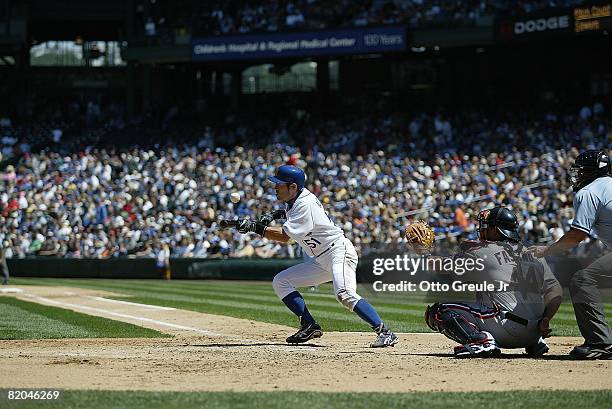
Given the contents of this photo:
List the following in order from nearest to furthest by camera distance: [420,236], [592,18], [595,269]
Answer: [595,269] < [420,236] < [592,18]

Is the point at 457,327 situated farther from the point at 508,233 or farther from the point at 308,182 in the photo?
the point at 308,182

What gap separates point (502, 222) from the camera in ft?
26.1

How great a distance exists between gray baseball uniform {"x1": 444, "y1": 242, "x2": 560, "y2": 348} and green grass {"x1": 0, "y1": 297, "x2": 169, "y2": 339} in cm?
413

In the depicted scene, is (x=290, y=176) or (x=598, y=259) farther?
(x=290, y=176)

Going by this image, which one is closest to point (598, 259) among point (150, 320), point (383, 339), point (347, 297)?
point (383, 339)

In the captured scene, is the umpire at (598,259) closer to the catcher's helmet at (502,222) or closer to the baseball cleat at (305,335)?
the catcher's helmet at (502,222)

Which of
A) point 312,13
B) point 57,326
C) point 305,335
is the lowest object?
point 57,326

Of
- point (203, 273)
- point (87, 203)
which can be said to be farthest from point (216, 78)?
point (203, 273)

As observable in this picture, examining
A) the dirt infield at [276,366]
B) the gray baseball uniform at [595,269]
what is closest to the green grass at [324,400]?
the dirt infield at [276,366]

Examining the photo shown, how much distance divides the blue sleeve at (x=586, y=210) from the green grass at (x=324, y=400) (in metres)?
1.57

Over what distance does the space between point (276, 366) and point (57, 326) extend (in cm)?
534

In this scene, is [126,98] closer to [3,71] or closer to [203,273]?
[3,71]

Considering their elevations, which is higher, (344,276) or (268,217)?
(268,217)

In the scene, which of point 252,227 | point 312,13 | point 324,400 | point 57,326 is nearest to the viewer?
point 324,400
